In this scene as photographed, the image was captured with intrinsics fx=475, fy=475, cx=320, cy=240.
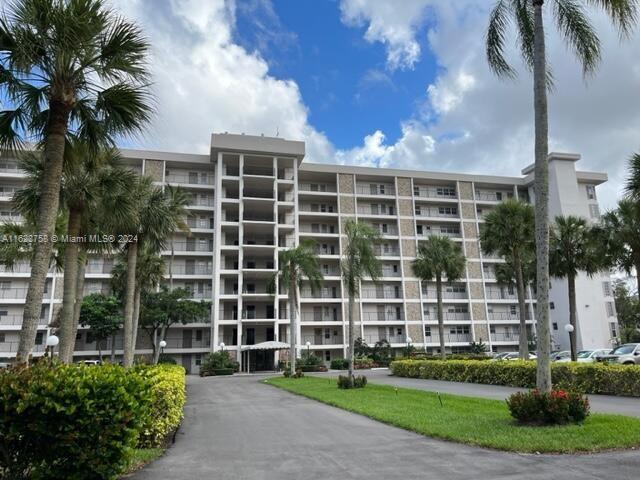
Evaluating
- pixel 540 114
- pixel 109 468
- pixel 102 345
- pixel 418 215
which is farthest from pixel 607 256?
pixel 102 345

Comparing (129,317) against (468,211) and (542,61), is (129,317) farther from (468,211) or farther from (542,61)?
(468,211)

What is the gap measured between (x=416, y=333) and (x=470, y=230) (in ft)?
53.8

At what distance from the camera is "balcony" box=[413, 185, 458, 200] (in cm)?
6500

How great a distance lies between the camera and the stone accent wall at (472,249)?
6250cm

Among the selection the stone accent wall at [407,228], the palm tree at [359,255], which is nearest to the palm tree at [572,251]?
the palm tree at [359,255]

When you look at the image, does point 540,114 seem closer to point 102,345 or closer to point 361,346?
point 361,346

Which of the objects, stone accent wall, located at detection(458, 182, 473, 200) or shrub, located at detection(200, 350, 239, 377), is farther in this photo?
stone accent wall, located at detection(458, 182, 473, 200)

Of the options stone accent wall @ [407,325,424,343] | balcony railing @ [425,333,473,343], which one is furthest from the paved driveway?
balcony railing @ [425,333,473,343]

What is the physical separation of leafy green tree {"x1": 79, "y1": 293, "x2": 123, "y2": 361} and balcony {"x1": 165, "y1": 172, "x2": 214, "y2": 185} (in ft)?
53.9

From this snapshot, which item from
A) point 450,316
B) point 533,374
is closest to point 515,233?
point 533,374

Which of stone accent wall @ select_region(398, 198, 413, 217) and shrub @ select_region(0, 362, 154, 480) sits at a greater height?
stone accent wall @ select_region(398, 198, 413, 217)

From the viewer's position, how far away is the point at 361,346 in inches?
2143

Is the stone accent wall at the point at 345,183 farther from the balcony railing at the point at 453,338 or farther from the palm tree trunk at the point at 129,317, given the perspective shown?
the palm tree trunk at the point at 129,317

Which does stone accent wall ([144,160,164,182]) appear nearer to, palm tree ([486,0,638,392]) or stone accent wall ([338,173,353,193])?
stone accent wall ([338,173,353,193])
